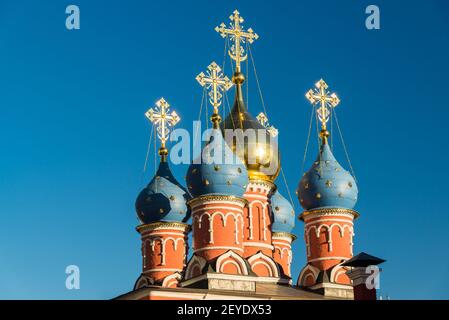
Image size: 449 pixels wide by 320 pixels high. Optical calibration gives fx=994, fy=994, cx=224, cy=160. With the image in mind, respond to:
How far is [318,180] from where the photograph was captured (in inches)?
1190

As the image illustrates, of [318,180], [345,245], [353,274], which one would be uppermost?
[318,180]

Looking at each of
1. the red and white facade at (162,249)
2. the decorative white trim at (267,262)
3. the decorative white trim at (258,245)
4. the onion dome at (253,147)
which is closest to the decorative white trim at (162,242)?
the red and white facade at (162,249)

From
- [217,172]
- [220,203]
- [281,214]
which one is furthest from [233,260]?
[281,214]

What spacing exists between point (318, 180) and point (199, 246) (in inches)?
182

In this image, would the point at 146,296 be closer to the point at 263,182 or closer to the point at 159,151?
the point at 263,182

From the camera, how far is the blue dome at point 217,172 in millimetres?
27984

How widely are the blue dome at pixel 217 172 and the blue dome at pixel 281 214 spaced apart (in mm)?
4155

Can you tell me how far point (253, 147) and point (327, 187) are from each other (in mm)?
2577

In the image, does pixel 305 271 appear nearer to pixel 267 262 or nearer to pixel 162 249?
pixel 267 262

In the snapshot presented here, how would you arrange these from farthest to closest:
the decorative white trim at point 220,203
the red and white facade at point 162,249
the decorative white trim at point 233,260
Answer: the red and white facade at point 162,249
the decorative white trim at point 220,203
the decorative white trim at point 233,260

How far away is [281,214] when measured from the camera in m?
32.6

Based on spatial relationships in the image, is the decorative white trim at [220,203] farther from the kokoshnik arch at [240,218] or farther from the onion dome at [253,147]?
the onion dome at [253,147]
